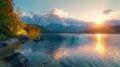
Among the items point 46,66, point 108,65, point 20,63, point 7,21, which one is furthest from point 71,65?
point 7,21

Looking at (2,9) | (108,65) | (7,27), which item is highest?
(2,9)

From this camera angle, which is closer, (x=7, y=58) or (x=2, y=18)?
(x=7, y=58)

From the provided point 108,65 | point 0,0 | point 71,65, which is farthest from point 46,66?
point 0,0

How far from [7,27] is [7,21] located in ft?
13.8

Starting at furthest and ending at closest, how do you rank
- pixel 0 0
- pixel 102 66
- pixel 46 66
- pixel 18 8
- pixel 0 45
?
pixel 18 8, pixel 0 0, pixel 0 45, pixel 102 66, pixel 46 66

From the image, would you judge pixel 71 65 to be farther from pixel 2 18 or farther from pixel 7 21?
pixel 7 21

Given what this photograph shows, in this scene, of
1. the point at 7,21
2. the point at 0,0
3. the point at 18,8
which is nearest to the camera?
the point at 0,0

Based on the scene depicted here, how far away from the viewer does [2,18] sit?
64188 mm

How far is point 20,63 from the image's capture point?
79.1ft

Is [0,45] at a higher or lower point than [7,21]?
lower

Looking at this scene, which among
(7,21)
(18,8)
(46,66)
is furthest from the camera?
(18,8)

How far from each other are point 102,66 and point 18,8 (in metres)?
78.1

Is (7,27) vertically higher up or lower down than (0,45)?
higher up

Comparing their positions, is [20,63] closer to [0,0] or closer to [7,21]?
[0,0]
